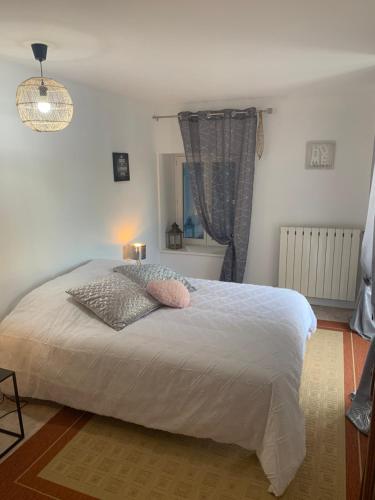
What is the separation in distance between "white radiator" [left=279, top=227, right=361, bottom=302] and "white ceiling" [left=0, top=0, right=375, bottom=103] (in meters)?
1.57

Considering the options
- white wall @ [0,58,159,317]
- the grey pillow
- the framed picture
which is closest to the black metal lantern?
white wall @ [0,58,159,317]

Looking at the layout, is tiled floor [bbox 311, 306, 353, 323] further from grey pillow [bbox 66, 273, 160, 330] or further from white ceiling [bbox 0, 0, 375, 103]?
white ceiling [bbox 0, 0, 375, 103]

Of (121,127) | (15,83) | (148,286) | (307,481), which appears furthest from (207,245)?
(307,481)

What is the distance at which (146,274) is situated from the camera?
9.95 feet

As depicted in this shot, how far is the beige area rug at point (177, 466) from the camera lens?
187cm

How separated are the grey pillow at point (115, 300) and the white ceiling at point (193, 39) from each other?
60.6 inches

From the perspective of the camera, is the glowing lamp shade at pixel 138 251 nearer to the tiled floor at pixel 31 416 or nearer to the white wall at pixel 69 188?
the white wall at pixel 69 188

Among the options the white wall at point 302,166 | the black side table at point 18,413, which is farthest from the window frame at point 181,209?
the black side table at point 18,413

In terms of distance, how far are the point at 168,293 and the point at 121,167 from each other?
1686mm

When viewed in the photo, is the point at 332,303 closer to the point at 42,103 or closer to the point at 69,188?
the point at 69,188

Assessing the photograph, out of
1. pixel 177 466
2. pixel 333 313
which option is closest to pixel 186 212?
pixel 333 313

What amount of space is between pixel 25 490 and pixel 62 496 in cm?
20

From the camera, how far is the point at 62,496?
1.85 meters

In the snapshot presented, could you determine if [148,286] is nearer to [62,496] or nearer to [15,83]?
[62,496]
